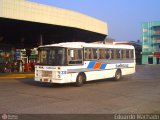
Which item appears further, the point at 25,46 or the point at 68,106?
the point at 25,46

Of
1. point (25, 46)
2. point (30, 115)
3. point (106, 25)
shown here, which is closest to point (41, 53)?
point (30, 115)

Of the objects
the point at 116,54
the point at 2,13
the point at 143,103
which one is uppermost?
the point at 2,13

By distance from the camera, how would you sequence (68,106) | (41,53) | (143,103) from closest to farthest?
(68,106) < (143,103) < (41,53)

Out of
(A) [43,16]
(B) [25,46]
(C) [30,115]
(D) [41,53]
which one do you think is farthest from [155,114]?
(B) [25,46]

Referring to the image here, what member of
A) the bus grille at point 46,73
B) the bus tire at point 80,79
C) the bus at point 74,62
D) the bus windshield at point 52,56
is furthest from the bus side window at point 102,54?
the bus grille at point 46,73

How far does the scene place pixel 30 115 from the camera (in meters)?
11.2

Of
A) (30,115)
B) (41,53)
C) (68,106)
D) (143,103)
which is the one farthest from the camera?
(41,53)

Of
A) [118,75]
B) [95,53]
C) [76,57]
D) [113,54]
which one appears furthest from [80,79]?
[118,75]

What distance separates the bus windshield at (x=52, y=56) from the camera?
20438mm

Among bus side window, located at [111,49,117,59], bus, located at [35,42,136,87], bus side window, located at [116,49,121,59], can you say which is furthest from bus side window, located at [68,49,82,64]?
bus side window, located at [116,49,121,59]

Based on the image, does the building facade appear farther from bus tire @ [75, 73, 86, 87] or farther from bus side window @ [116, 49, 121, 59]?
bus tire @ [75, 73, 86, 87]

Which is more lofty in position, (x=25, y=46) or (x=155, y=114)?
(x=25, y=46)

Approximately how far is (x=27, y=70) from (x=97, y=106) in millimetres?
26059

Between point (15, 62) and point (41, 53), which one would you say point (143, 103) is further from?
point (15, 62)
